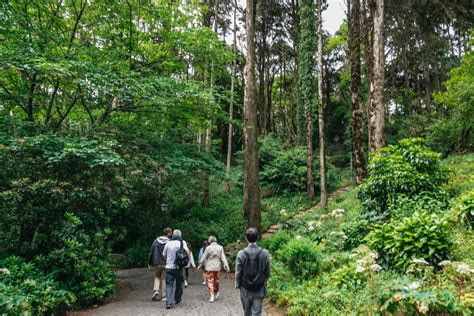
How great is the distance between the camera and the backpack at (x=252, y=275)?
4784mm

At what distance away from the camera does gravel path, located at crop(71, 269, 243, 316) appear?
23.0 feet

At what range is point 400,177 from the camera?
8.87 m

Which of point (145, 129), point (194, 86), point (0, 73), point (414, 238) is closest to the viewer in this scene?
point (414, 238)

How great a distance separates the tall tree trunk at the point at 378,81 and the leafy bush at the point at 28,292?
35.5 ft

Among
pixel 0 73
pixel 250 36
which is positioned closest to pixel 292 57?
pixel 250 36

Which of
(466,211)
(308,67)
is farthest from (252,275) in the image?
(308,67)

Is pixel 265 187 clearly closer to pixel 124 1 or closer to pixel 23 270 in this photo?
pixel 124 1

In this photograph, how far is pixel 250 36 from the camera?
12820 mm

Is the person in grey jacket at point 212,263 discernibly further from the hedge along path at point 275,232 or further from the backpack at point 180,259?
the hedge along path at point 275,232

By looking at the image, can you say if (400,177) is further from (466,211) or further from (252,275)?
(252,275)

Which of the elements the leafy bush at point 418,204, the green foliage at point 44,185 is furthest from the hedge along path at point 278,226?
the green foliage at point 44,185

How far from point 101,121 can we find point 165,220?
24.9 feet

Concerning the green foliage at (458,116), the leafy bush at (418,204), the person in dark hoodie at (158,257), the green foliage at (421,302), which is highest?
the green foliage at (458,116)

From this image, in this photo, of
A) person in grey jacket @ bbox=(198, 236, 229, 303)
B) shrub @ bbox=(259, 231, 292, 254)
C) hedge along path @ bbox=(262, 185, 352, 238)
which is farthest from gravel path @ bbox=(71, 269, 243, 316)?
hedge along path @ bbox=(262, 185, 352, 238)
